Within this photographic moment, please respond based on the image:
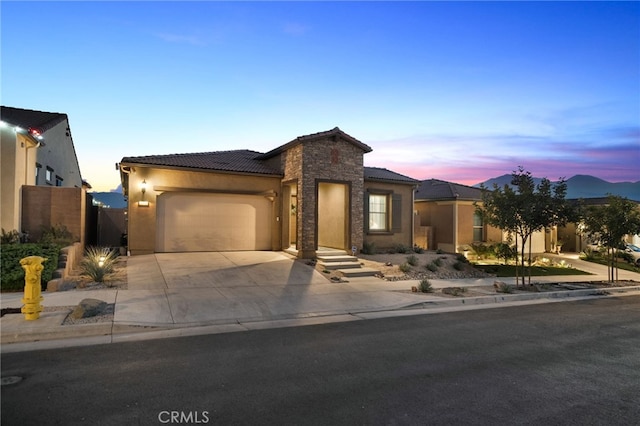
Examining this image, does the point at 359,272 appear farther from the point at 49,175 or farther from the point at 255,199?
the point at 49,175

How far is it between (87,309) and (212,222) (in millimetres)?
9461

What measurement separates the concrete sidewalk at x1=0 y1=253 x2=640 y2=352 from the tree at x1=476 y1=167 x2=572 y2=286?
2.44 meters

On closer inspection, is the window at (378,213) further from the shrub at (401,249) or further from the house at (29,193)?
the house at (29,193)

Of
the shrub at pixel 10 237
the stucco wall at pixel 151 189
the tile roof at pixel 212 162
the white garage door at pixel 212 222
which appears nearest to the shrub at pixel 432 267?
the white garage door at pixel 212 222

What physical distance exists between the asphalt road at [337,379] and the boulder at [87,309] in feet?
5.63

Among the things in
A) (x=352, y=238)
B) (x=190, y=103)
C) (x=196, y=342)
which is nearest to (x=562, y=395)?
(x=196, y=342)

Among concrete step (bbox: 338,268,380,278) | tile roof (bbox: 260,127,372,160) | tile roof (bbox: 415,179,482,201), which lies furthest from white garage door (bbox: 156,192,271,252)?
tile roof (bbox: 415,179,482,201)

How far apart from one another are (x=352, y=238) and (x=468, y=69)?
28.4 feet

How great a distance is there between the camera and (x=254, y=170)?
17625 mm

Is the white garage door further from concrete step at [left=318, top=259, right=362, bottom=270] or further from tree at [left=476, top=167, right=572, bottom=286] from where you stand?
tree at [left=476, top=167, right=572, bottom=286]

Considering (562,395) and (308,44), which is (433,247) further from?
(562,395)

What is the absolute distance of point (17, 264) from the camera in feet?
32.5
